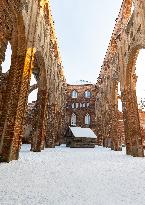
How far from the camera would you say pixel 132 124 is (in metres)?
10.8

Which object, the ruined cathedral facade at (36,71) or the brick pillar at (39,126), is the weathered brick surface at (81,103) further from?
the brick pillar at (39,126)

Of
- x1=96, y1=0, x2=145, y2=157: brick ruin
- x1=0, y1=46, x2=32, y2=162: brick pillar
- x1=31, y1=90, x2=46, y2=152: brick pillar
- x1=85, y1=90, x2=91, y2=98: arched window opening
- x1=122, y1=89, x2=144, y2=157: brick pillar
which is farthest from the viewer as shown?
x1=85, y1=90, x2=91, y2=98: arched window opening

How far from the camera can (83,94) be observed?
32.3 m

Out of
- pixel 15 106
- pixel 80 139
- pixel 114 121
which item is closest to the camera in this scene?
pixel 15 106

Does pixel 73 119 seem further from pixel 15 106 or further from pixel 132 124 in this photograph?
pixel 15 106

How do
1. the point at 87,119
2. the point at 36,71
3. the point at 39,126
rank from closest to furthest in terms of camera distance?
the point at 39,126 → the point at 36,71 → the point at 87,119

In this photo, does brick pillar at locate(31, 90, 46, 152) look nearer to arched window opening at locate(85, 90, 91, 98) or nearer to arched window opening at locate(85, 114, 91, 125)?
arched window opening at locate(85, 114, 91, 125)

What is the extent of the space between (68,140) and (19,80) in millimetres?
13682

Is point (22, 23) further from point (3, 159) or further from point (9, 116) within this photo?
point (3, 159)

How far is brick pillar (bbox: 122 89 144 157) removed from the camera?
1043 centimetres

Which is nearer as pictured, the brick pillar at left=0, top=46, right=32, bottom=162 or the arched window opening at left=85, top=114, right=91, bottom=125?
the brick pillar at left=0, top=46, right=32, bottom=162

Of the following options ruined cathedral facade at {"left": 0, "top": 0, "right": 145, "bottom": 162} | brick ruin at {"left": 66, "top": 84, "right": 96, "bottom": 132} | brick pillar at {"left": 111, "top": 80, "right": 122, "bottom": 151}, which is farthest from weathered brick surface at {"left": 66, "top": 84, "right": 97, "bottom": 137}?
ruined cathedral facade at {"left": 0, "top": 0, "right": 145, "bottom": 162}

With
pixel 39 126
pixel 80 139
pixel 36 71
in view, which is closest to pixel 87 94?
pixel 80 139

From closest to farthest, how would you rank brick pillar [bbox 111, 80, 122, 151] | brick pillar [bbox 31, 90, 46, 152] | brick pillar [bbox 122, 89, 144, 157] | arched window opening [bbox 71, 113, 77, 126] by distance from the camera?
brick pillar [bbox 122, 89, 144, 157]
brick pillar [bbox 31, 90, 46, 152]
brick pillar [bbox 111, 80, 122, 151]
arched window opening [bbox 71, 113, 77, 126]
